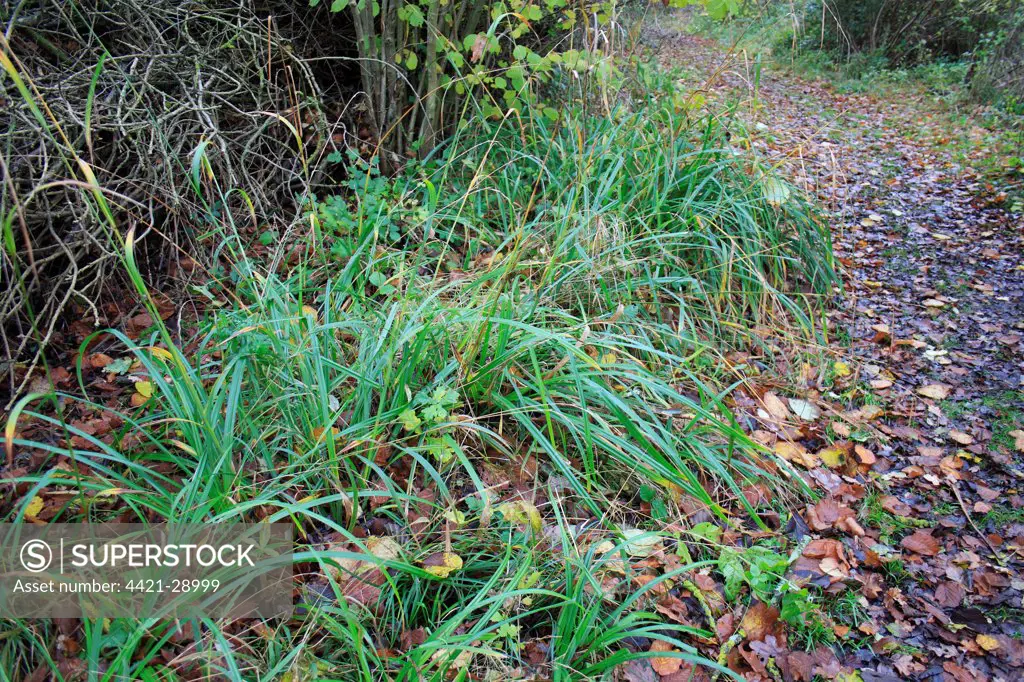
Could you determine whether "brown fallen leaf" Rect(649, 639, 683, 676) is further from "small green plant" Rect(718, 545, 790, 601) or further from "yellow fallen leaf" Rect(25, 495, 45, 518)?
"yellow fallen leaf" Rect(25, 495, 45, 518)

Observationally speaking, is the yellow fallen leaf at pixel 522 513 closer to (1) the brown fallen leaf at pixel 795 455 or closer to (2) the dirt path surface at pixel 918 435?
(2) the dirt path surface at pixel 918 435

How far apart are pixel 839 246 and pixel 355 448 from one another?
3.61 meters

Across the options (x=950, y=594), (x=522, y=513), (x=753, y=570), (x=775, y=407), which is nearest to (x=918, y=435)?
(x=775, y=407)

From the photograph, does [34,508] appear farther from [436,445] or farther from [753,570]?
[753,570]

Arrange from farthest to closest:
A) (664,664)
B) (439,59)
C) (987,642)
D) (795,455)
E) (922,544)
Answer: (439,59)
(795,455)
(922,544)
(987,642)
(664,664)

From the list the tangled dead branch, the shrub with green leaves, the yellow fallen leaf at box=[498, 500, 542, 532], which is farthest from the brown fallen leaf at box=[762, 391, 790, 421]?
the tangled dead branch

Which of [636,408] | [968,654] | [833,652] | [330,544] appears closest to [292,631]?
[330,544]

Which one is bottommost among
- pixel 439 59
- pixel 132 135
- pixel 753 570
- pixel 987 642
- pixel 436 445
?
pixel 987 642

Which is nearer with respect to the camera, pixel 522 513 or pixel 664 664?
pixel 664 664

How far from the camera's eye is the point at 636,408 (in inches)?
96.6

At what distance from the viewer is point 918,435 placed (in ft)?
9.29

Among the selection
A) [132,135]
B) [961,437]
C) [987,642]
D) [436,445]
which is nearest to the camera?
[987,642]

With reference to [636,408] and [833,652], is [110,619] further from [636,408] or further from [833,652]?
[833,652]

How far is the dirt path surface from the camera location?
204 cm
